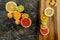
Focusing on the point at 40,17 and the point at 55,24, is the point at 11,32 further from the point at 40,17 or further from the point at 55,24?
the point at 55,24

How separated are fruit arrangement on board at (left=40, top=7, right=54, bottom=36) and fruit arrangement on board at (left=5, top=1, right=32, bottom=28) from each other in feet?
0.40

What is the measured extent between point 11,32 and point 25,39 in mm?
147

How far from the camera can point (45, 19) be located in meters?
1.49

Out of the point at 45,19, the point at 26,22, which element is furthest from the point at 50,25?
the point at 26,22

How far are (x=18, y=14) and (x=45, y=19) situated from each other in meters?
0.26

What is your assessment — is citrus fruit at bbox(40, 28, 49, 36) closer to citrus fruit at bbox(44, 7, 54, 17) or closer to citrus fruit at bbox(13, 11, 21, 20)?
citrus fruit at bbox(44, 7, 54, 17)

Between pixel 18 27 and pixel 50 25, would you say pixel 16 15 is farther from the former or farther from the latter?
pixel 50 25

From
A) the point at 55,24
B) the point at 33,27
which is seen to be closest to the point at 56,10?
the point at 55,24

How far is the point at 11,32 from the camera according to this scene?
1.47 meters

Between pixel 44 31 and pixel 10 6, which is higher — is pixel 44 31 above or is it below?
below

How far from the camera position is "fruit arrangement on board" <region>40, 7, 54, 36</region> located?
148 cm

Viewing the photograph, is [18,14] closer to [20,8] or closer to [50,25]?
[20,8]

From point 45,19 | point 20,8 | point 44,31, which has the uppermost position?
point 20,8

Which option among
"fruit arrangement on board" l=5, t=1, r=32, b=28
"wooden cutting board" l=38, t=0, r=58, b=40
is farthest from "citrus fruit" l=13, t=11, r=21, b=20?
"wooden cutting board" l=38, t=0, r=58, b=40
